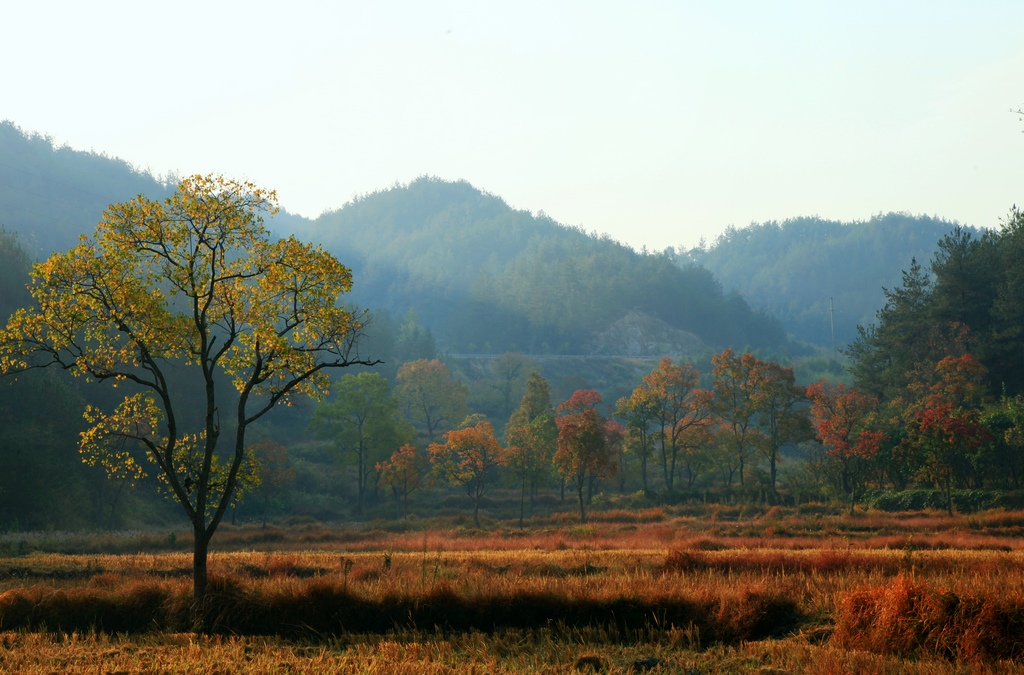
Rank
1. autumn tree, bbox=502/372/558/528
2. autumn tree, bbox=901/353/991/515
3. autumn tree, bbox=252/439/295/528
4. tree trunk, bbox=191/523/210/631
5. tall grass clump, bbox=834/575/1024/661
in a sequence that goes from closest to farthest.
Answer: tall grass clump, bbox=834/575/1024/661 → tree trunk, bbox=191/523/210/631 → autumn tree, bbox=901/353/991/515 → autumn tree, bbox=252/439/295/528 → autumn tree, bbox=502/372/558/528

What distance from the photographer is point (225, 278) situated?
17.0m

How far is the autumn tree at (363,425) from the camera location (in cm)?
7200

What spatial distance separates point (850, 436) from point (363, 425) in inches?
1745

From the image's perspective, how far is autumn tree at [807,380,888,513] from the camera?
175ft

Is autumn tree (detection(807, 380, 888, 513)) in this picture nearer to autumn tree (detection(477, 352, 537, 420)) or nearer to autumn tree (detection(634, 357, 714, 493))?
autumn tree (detection(634, 357, 714, 493))

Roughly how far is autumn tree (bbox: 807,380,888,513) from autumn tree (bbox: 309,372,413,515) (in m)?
38.0

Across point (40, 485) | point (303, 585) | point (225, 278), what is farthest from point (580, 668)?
point (40, 485)

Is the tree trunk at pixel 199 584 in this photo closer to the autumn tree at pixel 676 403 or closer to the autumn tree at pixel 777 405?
the autumn tree at pixel 777 405

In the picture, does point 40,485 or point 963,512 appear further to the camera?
point 40,485

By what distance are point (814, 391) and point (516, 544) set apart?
42.9 m

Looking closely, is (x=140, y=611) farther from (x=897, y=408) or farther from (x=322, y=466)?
(x=322, y=466)

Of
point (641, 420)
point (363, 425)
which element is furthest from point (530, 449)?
point (363, 425)

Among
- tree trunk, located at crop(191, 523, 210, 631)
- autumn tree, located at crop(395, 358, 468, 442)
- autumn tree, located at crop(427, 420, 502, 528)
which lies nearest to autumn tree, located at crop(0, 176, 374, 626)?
tree trunk, located at crop(191, 523, 210, 631)

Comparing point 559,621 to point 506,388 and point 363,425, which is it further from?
point 506,388
